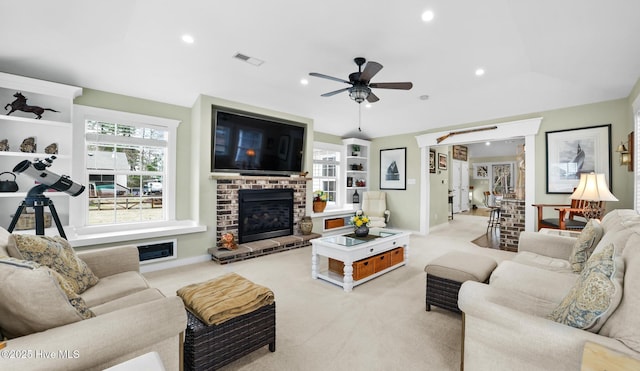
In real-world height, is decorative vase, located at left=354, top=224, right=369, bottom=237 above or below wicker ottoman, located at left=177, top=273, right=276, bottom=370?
above

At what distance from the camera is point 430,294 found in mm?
2529

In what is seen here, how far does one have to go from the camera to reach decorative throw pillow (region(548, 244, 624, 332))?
1.16 meters

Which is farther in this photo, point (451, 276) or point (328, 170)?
point (328, 170)

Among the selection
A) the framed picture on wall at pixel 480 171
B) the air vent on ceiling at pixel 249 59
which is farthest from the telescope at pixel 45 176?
the framed picture on wall at pixel 480 171

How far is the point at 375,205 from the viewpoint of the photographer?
6.59 meters

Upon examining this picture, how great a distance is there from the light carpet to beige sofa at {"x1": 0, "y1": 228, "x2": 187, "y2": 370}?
0.76 m

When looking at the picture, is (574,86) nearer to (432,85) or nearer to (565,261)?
(432,85)

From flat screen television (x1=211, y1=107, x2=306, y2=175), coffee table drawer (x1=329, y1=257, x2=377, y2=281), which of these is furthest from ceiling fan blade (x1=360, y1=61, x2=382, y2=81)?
flat screen television (x1=211, y1=107, x2=306, y2=175)

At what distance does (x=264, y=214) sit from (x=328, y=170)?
2.31 m

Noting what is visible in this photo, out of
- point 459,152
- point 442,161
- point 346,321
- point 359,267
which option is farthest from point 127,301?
point 459,152

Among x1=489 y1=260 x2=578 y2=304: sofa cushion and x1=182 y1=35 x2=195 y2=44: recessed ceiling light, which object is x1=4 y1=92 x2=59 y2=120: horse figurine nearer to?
x1=182 y1=35 x2=195 y2=44: recessed ceiling light

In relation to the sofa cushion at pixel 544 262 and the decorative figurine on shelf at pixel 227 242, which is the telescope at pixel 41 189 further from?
the sofa cushion at pixel 544 262

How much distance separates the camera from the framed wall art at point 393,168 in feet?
21.0

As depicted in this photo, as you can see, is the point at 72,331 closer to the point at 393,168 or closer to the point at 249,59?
the point at 249,59
